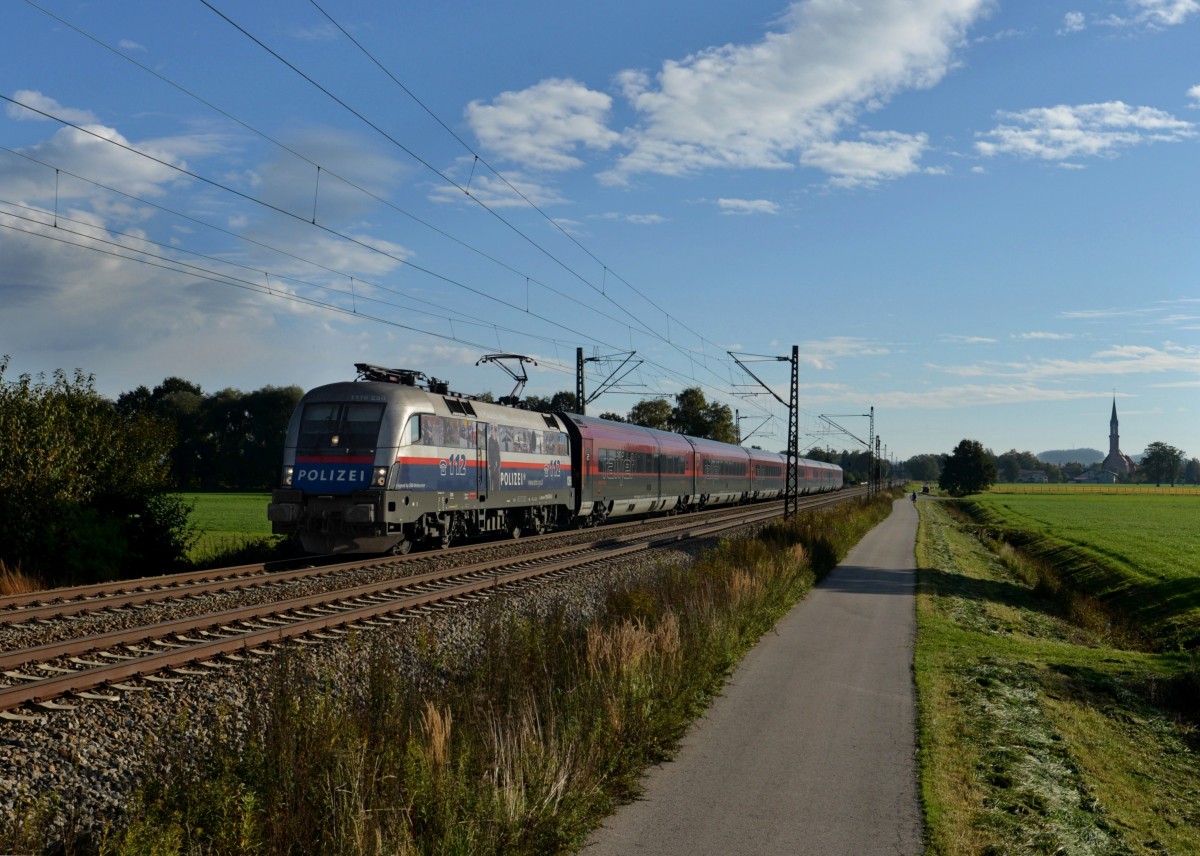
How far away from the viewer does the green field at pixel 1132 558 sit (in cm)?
2506

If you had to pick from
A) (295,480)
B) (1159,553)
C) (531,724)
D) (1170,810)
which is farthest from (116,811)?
(1159,553)

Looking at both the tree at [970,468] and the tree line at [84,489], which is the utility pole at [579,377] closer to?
the tree line at [84,489]

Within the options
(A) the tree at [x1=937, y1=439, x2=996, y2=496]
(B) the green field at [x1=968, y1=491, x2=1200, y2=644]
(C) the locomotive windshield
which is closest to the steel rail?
(C) the locomotive windshield

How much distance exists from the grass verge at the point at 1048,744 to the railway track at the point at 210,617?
23.0 ft

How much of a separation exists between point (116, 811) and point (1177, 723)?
1268 centimetres

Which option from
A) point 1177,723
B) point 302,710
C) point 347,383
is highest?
point 347,383

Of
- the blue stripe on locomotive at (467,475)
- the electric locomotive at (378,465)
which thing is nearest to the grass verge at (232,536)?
the electric locomotive at (378,465)

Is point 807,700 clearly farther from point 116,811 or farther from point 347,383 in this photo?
point 347,383

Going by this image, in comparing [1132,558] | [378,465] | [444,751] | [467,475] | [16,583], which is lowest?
[1132,558]

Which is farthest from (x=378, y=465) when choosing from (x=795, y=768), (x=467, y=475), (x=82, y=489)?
(x=795, y=768)

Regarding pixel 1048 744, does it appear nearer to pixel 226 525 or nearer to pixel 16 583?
pixel 16 583

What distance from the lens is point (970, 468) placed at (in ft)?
413

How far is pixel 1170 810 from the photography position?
8.75 m

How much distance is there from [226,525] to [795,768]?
37885 millimetres
